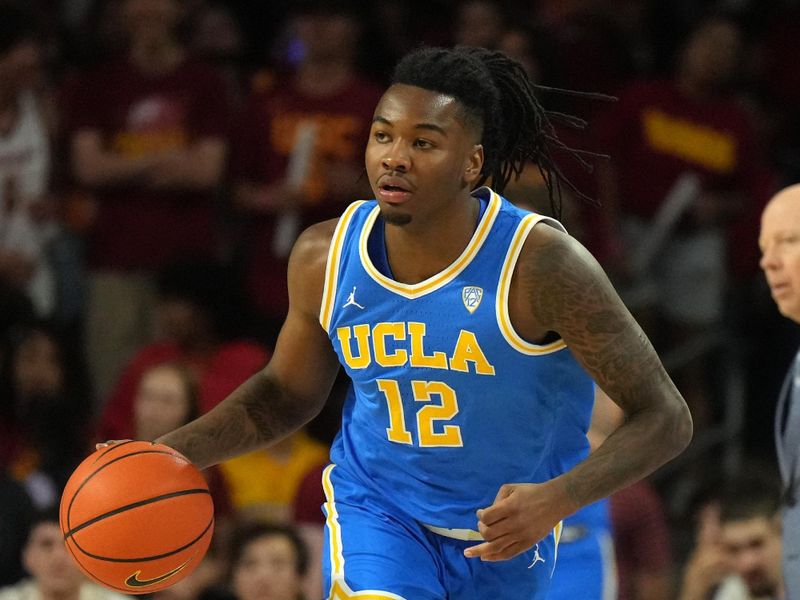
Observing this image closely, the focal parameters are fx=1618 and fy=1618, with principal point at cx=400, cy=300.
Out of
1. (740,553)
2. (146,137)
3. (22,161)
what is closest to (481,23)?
(146,137)

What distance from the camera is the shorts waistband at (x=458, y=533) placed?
4164 mm

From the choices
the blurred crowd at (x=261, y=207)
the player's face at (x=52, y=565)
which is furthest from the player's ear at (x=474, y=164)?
the blurred crowd at (x=261, y=207)

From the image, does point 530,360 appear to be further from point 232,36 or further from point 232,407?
point 232,36

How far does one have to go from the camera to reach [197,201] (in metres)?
7.65

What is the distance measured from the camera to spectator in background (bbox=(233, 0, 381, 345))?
7316mm

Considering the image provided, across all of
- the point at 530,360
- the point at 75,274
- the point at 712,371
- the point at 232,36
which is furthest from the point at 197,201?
the point at 530,360

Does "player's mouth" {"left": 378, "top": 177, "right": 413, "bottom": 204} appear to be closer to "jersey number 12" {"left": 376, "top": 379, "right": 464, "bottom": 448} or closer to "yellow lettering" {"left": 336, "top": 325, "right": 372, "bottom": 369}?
"yellow lettering" {"left": 336, "top": 325, "right": 372, "bottom": 369}

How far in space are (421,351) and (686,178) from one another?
405cm

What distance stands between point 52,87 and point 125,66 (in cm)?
78

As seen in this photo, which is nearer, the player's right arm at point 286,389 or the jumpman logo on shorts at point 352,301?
the jumpman logo on shorts at point 352,301

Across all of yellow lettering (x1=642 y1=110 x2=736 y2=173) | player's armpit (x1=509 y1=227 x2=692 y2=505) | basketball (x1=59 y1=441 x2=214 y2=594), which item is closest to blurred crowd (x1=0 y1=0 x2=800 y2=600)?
yellow lettering (x1=642 y1=110 x2=736 y2=173)

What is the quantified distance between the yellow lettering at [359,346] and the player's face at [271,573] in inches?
77.7

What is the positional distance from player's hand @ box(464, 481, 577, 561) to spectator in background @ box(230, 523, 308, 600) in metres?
2.39

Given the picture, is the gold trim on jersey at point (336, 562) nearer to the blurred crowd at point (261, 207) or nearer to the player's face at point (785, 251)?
the player's face at point (785, 251)
